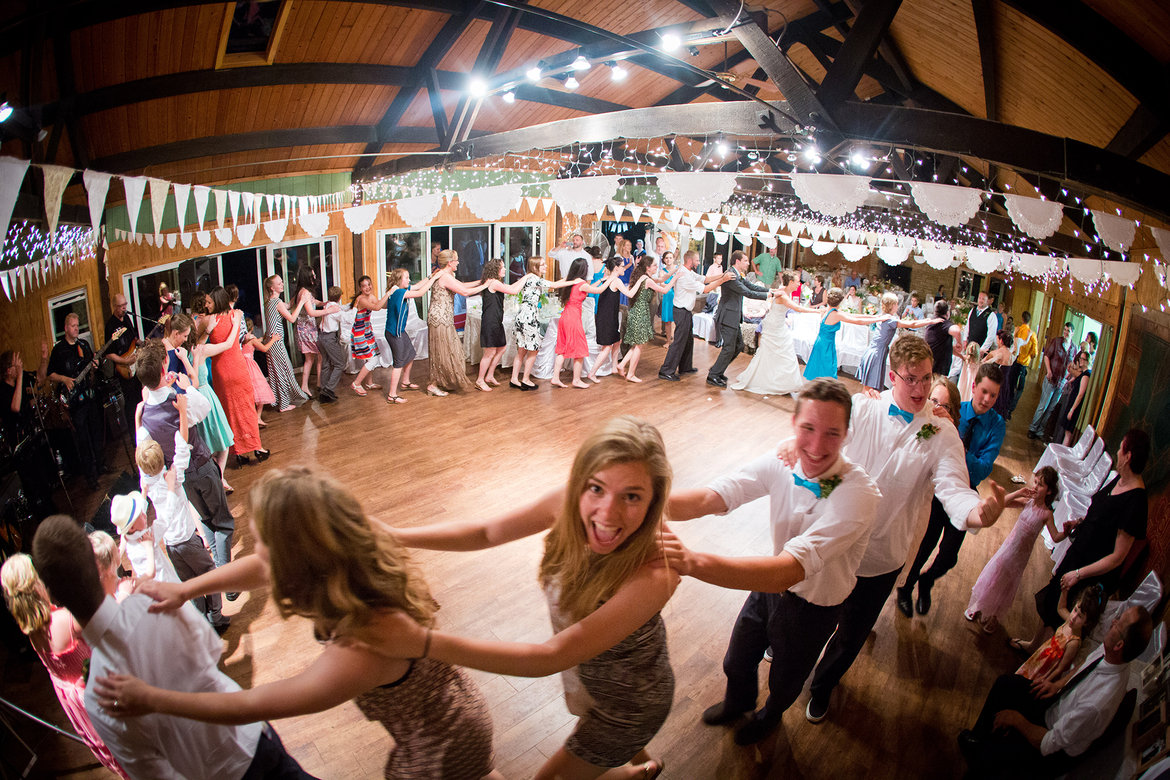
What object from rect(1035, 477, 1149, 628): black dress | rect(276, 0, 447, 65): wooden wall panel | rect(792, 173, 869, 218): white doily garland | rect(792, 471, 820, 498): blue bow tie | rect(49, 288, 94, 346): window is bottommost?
rect(1035, 477, 1149, 628): black dress

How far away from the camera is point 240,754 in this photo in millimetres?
1506

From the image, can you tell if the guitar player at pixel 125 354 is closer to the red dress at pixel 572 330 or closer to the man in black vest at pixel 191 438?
the man in black vest at pixel 191 438

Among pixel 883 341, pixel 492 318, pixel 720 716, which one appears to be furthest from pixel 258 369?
pixel 883 341

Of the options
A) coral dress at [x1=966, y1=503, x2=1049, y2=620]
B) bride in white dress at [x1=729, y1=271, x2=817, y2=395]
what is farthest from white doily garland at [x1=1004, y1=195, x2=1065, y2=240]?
bride in white dress at [x1=729, y1=271, x2=817, y2=395]

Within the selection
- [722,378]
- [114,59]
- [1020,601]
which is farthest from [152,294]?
[1020,601]

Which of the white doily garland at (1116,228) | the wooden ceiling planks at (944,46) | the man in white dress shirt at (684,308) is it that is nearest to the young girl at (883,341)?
the man in white dress shirt at (684,308)

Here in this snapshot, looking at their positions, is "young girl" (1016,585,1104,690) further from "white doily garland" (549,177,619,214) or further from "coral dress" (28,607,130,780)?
"white doily garland" (549,177,619,214)

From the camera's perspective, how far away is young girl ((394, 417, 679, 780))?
1.33 metres

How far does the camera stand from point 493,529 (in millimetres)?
1663

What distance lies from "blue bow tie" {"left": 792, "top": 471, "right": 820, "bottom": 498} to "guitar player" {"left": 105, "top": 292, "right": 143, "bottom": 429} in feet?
8.40

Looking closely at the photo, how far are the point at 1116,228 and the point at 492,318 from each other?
15.7 feet

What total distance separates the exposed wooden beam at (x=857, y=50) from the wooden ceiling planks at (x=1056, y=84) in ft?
1.77

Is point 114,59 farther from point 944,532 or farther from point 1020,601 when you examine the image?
point 1020,601

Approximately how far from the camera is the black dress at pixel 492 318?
6164 millimetres
